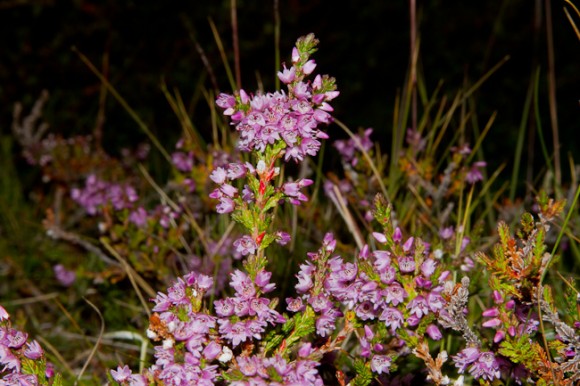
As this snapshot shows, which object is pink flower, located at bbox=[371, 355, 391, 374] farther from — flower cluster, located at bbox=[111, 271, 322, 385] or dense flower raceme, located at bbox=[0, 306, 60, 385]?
dense flower raceme, located at bbox=[0, 306, 60, 385]

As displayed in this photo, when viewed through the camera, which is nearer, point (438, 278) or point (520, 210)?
point (438, 278)

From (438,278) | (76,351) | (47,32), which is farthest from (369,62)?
(438,278)

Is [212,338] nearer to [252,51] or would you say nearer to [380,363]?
[380,363]

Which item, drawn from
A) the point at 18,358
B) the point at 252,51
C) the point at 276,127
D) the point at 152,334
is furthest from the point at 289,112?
the point at 252,51

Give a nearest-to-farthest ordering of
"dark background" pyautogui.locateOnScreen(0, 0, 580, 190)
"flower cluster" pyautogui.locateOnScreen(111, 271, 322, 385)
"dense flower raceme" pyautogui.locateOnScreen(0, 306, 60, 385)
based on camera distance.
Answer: "flower cluster" pyautogui.locateOnScreen(111, 271, 322, 385) < "dense flower raceme" pyautogui.locateOnScreen(0, 306, 60, 385) < "dark background" pyautogui.locateOnScreen(0, 0, 580, 190)

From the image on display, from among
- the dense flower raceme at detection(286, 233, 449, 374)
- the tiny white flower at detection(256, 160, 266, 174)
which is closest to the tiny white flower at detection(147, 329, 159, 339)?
the dense flower raceme at detection(286, 233, 449, 374)

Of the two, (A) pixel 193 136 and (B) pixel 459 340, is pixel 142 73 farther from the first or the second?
(B) pixel 459 340
